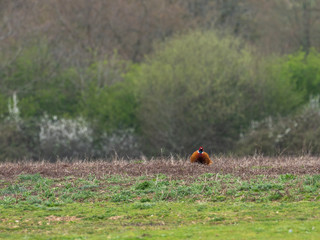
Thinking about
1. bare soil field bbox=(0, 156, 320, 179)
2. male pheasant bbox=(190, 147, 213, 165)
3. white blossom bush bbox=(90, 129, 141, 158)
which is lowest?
white blossom bush bbox=(90, 129, 141, 158)

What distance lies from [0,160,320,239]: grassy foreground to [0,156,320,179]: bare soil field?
133mm

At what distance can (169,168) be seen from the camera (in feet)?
50.5

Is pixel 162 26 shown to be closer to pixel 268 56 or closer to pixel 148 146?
pixel 268 56

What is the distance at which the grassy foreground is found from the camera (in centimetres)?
957

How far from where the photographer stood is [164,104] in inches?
1619

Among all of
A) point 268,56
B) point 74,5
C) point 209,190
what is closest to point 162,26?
point 74,5

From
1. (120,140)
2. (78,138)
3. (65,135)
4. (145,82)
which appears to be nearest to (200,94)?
(145,82)

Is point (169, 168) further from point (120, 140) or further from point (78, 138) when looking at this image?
point (78, 138)

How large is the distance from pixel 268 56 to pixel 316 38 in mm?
9362

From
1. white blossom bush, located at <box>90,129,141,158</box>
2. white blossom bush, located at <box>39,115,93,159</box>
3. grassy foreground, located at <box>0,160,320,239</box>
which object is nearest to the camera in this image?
grassy foreground, located at <box>0,160,320,239</box>

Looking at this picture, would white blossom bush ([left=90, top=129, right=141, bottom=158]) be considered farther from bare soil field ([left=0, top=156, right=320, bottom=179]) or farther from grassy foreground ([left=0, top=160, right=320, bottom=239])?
grassy foreground ([left=0, top=160, right=320, bottom=239])

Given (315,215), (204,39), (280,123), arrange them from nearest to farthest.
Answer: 1. (315,215)
2. (280,123)
3. (204,39)

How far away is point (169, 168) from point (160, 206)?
3.78m

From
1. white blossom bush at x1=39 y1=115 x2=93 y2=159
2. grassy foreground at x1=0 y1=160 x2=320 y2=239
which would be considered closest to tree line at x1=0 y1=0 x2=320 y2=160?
white blossom bush at x1=39 y1=115 x2=93 y2=159
